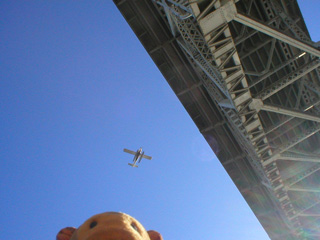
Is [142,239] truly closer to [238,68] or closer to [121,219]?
[121,219]

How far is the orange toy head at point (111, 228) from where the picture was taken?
3.83 metres

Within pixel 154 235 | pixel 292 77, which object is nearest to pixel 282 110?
pixel 292 77

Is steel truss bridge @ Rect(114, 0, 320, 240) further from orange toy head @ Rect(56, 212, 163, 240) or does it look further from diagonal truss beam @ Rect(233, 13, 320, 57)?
orange toy head @ Rect(56, 212, 163, 240)

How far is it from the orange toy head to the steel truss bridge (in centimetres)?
593

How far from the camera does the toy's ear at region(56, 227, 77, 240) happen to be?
4.48m

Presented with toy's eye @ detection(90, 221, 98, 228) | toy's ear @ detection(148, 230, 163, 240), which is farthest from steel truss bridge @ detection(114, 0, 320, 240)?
toy's eye @ detection(90, 221, 98, 228)

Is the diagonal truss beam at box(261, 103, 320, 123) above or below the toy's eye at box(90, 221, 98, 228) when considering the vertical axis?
below

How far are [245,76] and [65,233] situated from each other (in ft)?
33.5

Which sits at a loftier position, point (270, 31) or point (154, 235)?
point (270, 31)

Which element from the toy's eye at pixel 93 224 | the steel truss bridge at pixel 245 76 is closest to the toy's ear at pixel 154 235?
the toy's eye at pixel 93 224

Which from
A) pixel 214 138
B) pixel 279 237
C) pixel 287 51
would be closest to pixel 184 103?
pixel 214 138

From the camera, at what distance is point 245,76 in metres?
12.3

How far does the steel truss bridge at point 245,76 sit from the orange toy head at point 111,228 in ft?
19.5

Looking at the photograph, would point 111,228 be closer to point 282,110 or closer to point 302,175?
point 282,110
